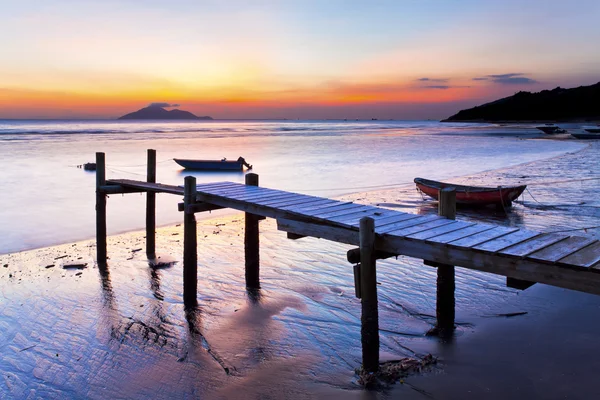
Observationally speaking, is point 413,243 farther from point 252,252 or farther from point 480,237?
point 252,252

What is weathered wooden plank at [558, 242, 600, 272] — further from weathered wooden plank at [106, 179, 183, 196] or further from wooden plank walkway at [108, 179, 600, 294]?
weathered wooden plank at [106, 179, 183, 196]

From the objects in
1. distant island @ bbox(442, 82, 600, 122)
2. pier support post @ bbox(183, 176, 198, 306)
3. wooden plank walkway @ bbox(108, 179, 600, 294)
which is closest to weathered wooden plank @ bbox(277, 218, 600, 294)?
wooden plank walkway @ bbox(108, 179, 600, 294)

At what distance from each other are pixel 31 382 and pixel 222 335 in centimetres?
236

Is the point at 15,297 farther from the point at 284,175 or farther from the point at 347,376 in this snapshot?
the point at 284,175

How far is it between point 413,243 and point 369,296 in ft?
2.73

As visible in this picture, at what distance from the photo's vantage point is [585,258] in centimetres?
446

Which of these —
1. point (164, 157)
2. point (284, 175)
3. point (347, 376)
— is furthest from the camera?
point (164, 157)

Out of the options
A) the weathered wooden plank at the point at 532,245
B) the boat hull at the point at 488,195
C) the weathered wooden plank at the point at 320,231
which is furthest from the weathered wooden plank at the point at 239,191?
the boat hull at the point at 488,195

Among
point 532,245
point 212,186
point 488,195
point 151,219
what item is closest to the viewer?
point 532,245

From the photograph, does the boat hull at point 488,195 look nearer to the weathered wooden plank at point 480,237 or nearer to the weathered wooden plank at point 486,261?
the weathered wooden plank at point 480,237

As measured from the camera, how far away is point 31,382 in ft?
19.4

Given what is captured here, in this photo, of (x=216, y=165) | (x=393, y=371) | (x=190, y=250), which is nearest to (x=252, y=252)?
(x=190, y=250)

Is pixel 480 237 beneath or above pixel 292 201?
beneath

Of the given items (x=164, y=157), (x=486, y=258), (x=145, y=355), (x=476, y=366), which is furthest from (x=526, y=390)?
(x=164, y=157)
